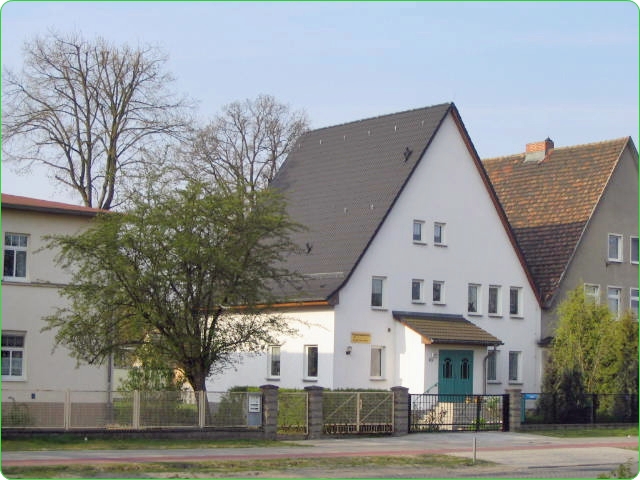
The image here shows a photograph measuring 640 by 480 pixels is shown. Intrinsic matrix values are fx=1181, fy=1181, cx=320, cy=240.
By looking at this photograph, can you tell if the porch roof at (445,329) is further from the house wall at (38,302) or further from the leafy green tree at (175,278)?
the house wall at (38,302)

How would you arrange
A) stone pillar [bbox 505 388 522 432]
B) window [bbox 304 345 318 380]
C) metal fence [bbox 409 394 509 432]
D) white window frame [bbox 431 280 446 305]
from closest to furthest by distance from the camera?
1. metal fence [bbox 409 394 509 432]
2. stone pillar [bbox 505 388 522 432]
3. window [bbox 304 345 318 380]
4. white window frame [bbox 431 280 446 305]

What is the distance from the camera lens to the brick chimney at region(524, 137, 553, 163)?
56438mm

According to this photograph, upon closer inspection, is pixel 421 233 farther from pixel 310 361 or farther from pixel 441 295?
pixel 310 361

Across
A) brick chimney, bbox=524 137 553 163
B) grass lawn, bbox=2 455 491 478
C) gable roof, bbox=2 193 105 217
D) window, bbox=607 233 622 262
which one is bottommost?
grass lawn, bbox=2 455 491 478

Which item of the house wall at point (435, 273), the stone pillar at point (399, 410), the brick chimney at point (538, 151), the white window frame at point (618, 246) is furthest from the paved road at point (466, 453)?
the brick chimney at point (538, 151)

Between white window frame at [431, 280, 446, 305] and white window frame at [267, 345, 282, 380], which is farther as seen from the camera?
white window frame at [431, 280, 446, 305]

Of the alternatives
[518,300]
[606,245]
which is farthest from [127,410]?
[606,245]

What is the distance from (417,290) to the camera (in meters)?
45.6

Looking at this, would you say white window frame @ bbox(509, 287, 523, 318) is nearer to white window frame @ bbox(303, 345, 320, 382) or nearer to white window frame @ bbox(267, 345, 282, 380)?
white window frame @ bbox(303, 345, 320, 382)

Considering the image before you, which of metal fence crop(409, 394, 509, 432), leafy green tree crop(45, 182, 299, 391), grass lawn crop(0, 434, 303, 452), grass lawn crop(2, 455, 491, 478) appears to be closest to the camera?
grass lawn crop(2, 455, 491, 478)

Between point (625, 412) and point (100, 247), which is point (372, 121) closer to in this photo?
point (625, 412)

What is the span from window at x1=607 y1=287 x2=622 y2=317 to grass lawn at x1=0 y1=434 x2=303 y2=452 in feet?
87.0

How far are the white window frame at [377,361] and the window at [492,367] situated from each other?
5.43 metres

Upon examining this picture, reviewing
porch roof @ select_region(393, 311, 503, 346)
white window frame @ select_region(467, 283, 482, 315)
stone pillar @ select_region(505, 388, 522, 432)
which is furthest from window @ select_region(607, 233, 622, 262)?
stone pillar @ select_region(505, 388, 522, 432)
